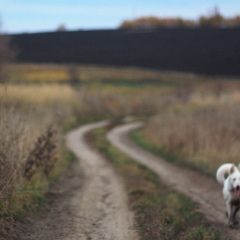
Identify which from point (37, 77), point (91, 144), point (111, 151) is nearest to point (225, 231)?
point (111, 151)

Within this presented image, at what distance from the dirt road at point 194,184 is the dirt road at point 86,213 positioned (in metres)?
1.57

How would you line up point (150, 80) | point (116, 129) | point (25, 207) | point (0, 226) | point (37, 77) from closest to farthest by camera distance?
1. point (0, 226)
2. point (25, 207)
3. point (116, 129)
4. point (37, 77)
5. point (150, 80)

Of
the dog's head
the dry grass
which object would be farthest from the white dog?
the dry grass

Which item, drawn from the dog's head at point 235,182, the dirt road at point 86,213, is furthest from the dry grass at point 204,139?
the dog's head at point 235,182

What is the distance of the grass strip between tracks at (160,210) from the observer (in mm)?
9547

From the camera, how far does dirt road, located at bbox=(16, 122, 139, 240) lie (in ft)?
32.8

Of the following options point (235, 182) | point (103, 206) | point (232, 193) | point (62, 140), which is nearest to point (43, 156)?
point (103, 206)

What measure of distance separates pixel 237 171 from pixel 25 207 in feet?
13.9

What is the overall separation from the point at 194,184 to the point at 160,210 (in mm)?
4470

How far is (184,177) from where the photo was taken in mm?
17312

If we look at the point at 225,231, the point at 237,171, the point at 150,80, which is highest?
the point at 237,171

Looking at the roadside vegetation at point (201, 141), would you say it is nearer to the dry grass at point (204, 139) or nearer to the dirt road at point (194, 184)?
the dry grass at point (204, 139)

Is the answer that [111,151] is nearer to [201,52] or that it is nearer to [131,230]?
[131,230]

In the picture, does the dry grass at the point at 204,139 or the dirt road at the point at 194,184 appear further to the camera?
the dry grass at the point at 204,139
